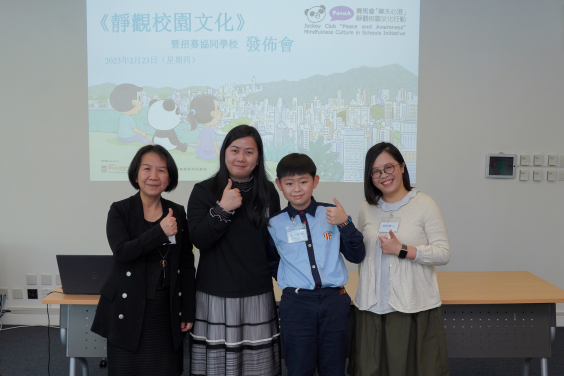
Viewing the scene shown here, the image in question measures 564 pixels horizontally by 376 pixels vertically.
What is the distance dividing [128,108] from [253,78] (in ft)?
3.43

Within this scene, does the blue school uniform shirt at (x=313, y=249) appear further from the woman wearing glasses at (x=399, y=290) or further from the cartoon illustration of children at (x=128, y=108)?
the cartoon illustration of children at (x=128, y=108)

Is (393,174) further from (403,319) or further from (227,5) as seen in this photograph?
(227,5)

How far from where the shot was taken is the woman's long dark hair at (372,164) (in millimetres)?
1755

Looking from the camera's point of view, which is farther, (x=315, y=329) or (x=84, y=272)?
(x=84, y=272)

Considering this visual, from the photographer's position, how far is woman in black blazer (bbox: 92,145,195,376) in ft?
5.20

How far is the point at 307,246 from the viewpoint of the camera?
1.61 meters

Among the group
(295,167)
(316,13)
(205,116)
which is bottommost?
(295,167)

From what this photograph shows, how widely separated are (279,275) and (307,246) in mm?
174

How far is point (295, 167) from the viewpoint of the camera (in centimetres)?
159

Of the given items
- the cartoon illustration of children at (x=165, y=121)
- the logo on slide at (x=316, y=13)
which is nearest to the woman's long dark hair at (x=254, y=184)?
the cartoon illustration of children at (x=165, y=121)

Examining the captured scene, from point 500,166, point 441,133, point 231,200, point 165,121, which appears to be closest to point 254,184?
point 231,200

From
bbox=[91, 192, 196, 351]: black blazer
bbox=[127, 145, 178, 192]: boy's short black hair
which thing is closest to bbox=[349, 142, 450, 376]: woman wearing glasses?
bbox=[91, 192, 196, 351]: black blazer

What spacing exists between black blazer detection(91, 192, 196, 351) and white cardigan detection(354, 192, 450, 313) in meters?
0.73

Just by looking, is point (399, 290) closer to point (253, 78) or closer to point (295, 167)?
point (295, 167)
